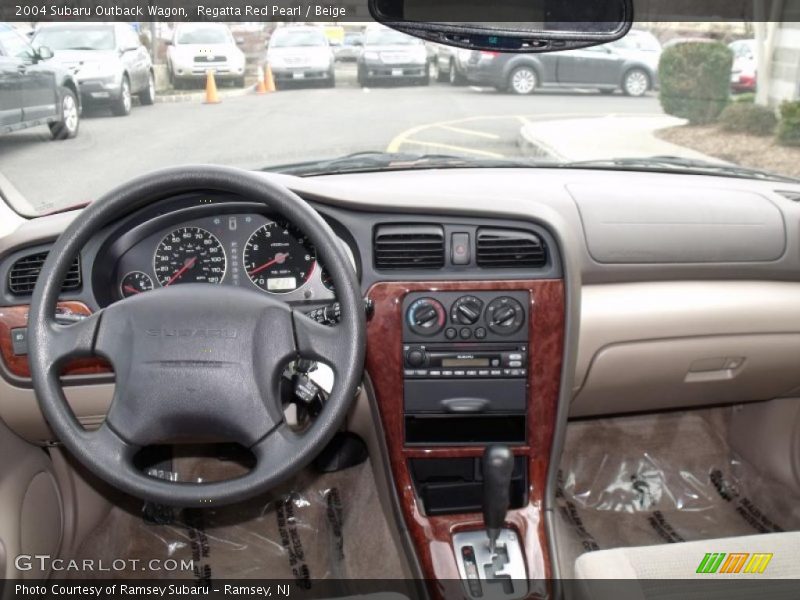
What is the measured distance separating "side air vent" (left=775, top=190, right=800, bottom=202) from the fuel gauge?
2.17m

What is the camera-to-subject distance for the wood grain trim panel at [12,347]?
7.20ft

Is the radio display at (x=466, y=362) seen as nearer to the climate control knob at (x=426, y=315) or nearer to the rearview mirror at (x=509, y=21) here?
the climate control knob at (x=426, y=315)

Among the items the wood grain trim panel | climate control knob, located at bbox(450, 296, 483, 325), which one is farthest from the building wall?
the wood grain trim panel

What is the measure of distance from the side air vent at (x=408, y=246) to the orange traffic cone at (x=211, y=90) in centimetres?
79

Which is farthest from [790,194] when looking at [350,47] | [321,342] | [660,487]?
[321,342]

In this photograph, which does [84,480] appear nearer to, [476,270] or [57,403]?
[57,403]

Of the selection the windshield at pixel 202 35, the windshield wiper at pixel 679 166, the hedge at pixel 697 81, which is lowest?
the windshield wiper at pixel 679 166

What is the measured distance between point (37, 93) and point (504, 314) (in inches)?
60.1

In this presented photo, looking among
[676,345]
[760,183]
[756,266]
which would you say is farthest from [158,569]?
[760,183]

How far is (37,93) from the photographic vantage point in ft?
8.16

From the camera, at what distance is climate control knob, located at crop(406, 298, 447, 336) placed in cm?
230

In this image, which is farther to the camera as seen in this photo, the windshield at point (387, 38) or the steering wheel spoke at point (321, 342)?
the windshield at point (387, 38)

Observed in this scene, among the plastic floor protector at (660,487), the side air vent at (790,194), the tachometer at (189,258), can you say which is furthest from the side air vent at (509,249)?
the plastic floor protector at (660,487)

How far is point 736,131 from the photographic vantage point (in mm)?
3156
